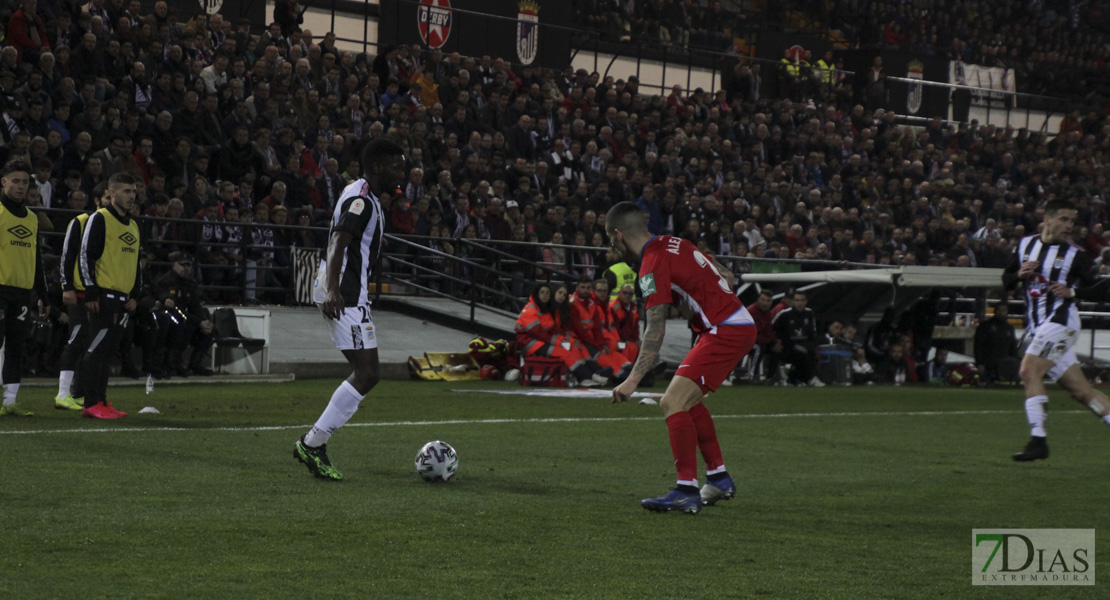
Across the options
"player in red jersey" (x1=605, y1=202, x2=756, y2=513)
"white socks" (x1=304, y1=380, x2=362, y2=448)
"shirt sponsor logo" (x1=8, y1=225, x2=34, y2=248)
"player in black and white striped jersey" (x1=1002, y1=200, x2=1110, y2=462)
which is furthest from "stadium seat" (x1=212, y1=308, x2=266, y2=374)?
"player in red jersey" (x1=605, y1=202, x2=756, y2=513)

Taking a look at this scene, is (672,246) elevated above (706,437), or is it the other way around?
(672,246)

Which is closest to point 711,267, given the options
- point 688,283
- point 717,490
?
point 688,283

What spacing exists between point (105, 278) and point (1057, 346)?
7.79 m

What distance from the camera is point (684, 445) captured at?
7.47m

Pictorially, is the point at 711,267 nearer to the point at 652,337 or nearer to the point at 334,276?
the point at 652,337

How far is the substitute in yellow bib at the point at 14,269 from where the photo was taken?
11.2m

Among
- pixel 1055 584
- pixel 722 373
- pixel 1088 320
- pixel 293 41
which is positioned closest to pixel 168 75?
pixel 293 41

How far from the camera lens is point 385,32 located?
27.6 m

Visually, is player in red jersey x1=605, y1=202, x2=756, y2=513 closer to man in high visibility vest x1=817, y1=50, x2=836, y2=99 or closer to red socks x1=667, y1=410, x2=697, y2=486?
red socks x1=667, y1=410, x2=697, y2=486

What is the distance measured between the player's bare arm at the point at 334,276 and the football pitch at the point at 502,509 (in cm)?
103

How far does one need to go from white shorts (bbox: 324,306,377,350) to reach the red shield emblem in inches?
821

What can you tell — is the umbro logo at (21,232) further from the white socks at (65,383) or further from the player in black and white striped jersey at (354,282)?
the player in black and white striped jersey at (354,282)

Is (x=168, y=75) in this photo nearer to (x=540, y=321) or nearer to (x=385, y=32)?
(x=540, y=321)

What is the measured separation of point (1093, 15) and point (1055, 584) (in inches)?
1756
